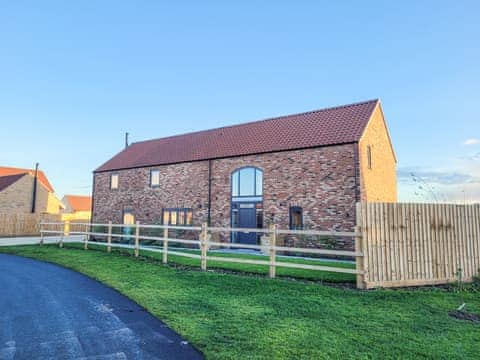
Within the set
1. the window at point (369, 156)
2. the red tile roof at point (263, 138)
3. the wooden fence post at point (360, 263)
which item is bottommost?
the wooden fence post at point (360, 263)

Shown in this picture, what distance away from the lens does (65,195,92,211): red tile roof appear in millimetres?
53344

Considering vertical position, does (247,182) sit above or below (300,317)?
above

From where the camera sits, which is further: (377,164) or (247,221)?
(247,221)

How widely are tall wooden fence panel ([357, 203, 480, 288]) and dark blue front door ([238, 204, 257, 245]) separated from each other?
9.29 meters

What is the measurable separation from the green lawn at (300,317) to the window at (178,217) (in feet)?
32.8

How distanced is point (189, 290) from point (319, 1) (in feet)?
38.9

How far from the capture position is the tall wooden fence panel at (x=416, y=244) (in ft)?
23.6

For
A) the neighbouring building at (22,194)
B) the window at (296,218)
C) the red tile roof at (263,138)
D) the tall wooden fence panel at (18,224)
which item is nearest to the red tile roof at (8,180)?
the neighbouring building at (22,194)

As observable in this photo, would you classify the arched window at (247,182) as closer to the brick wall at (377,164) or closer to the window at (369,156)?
the brick wall at (377,164)

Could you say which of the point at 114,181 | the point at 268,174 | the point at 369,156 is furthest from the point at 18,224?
the point at 369,156

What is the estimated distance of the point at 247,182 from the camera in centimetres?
1669

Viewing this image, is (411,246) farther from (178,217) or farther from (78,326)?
(178,217)

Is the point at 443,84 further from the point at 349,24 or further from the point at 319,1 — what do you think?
the point at 319,1

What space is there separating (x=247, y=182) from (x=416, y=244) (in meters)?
10.2
